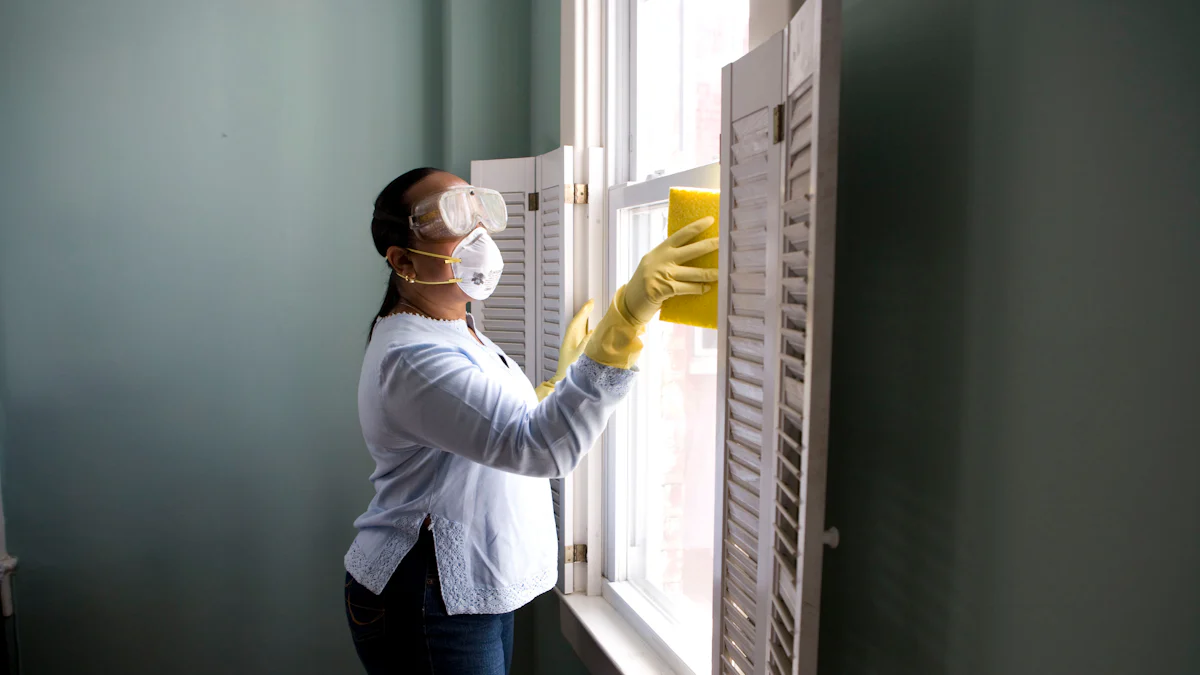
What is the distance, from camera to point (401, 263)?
1362mm

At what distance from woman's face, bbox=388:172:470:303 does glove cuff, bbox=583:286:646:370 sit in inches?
13.5

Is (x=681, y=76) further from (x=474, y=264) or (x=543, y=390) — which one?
(x=543, y=390)

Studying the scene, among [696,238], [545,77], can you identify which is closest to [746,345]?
[696,238]

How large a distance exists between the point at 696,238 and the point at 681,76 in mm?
574

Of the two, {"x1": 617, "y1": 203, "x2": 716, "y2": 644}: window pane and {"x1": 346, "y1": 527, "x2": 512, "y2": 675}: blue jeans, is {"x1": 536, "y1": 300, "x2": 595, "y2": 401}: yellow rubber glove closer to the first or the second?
{"x1": 617, "y1": 203, "x2": 716, "y2": 644}: window pane

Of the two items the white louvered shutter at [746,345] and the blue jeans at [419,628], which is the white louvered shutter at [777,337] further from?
the blue jeans at [419,628]

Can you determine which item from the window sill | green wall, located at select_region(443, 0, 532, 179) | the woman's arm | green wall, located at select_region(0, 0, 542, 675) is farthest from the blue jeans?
green wall, located at select_region(443, 0, 532, 179)

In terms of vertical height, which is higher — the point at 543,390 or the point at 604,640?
the point at 543,390

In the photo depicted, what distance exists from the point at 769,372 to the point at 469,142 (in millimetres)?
1616

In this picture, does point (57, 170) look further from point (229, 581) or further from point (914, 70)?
point (914, 70)

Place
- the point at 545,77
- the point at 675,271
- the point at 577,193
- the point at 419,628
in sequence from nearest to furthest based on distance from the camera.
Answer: the point at 675,271, the point at 419,628, the point at 577,193, the point at 545,77

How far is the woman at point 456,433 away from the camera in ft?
3.78

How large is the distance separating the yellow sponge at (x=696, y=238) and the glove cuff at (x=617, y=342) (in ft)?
0.21

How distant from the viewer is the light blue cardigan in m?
1.15
